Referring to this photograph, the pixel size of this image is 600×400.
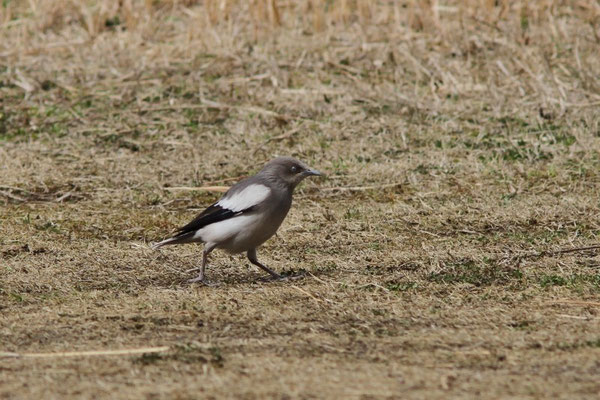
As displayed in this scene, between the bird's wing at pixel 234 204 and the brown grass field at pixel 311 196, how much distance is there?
404 mm

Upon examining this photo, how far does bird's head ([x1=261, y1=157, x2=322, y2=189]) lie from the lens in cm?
661

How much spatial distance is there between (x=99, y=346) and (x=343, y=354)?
46.9 inches

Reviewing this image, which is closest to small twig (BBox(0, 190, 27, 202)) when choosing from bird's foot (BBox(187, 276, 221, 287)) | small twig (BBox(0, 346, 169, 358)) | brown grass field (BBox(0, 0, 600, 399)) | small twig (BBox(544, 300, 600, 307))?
brown grass field (BBox(0, 0, 600, 399))

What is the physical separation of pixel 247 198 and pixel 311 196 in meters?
2.09

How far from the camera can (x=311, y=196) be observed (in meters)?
8.45

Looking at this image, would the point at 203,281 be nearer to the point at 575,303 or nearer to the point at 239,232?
the point at 239,232

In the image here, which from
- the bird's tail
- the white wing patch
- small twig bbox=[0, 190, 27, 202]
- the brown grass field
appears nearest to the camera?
the brown grass field

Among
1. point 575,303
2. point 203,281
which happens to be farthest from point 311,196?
point 575,303

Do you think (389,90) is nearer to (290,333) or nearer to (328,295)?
(328,295)

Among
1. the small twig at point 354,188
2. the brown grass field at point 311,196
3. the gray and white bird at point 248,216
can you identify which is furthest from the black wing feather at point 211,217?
the small twig at point 354,188

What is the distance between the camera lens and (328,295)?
5895 millimetres

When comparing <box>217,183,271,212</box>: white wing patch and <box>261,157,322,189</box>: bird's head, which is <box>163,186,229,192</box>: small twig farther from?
<box>217,183,271,212</box>: white wing patch

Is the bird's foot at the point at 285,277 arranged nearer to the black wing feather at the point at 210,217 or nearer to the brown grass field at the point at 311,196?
the brown grass field at the point at 311,196

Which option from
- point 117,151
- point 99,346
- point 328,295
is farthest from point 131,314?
point 117,151
